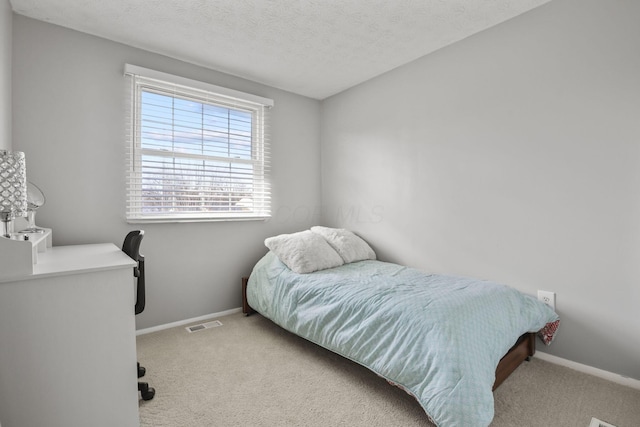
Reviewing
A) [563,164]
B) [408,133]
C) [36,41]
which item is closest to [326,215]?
[408,133]

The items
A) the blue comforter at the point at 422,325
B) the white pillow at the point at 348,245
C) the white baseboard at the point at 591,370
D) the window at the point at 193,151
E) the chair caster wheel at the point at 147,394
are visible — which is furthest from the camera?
the white pillow at the point at 348,245

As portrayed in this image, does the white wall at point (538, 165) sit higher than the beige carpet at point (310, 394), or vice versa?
A: the white wall at point (538, 165)

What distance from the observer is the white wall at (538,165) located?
→ 190cm

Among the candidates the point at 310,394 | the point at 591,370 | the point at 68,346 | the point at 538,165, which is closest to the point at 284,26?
the point at 538,165

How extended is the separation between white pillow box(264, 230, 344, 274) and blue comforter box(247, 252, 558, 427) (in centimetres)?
11

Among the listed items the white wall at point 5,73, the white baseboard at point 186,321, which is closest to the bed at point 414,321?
the white baseboard at point 186,321

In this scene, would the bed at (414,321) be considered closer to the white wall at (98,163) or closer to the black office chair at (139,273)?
the white wall at (98,163)

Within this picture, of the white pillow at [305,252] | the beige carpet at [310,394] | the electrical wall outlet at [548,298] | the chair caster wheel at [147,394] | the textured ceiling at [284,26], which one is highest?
the textured ceiling at [284,26]

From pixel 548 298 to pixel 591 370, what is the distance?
475mm

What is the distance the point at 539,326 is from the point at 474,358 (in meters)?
0.88

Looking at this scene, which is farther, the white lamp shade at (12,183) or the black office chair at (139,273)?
the black office chair at (139,273)

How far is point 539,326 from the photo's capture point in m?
2.02

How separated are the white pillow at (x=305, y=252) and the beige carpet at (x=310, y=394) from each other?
0.66 meters

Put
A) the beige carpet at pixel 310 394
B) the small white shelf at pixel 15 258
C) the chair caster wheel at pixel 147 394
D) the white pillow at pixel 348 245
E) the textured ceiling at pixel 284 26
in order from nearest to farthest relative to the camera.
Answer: the small white shelf at pixel 15 258, the beige carpet at pixel 310 394, the chair caster wheel at pixel 147 394, the textured ceiling at pixel 284 26, the white pillow at pixel 348 245
